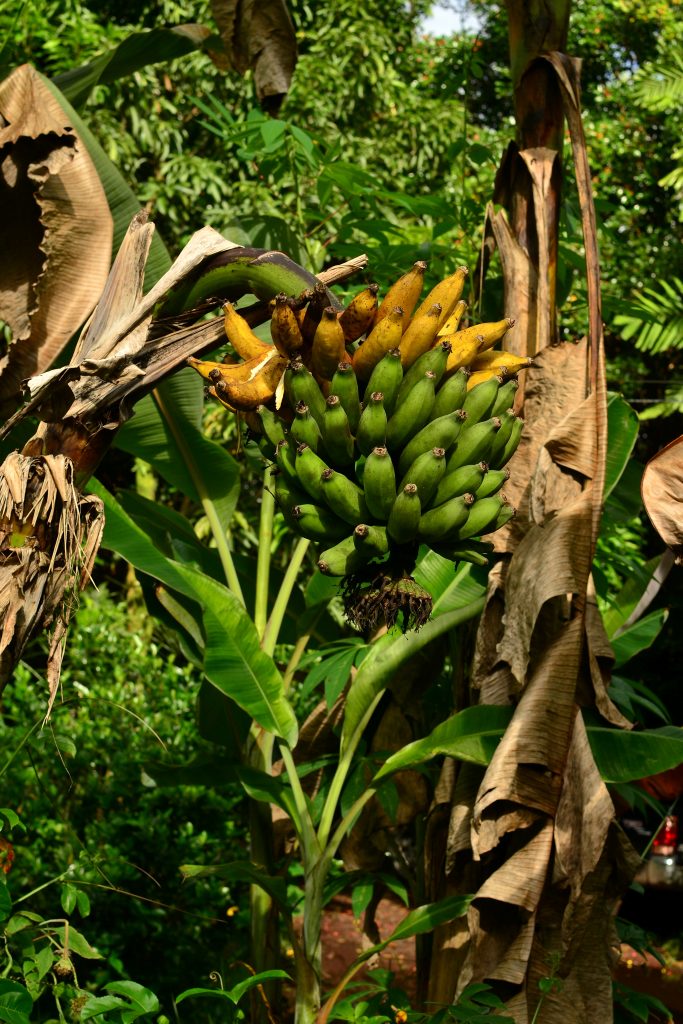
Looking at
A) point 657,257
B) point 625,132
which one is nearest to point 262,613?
point 657,257

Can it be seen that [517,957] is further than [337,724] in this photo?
No

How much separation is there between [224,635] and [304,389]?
958 mm

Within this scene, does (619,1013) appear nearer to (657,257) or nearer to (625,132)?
(657,257)

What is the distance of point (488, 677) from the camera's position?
2102 mm

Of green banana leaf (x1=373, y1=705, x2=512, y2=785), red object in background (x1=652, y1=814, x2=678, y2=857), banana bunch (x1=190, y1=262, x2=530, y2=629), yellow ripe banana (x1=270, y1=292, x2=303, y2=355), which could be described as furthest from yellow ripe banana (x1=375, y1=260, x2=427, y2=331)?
red object in background (x1=652, y1=814, x2=678, y2=857)

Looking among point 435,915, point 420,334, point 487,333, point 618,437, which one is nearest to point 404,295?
point 420,334

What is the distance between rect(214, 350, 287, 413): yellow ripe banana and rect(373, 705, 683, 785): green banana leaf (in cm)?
99

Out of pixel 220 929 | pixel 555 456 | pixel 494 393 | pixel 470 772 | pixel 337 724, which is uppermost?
pixel 494 393

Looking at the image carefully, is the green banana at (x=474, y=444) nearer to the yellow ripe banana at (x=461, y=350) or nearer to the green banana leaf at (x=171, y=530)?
the yellow ripe banana at (x=461, y=350)

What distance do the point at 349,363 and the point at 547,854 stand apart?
112 centimetres

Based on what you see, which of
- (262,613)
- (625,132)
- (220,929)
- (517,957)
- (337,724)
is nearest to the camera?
(517,957)

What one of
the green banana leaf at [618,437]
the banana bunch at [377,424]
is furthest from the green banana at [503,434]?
the green banana leaf at [618,437]

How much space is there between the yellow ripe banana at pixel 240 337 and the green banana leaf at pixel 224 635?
756 millimetres

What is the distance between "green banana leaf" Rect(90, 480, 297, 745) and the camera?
2.08m
